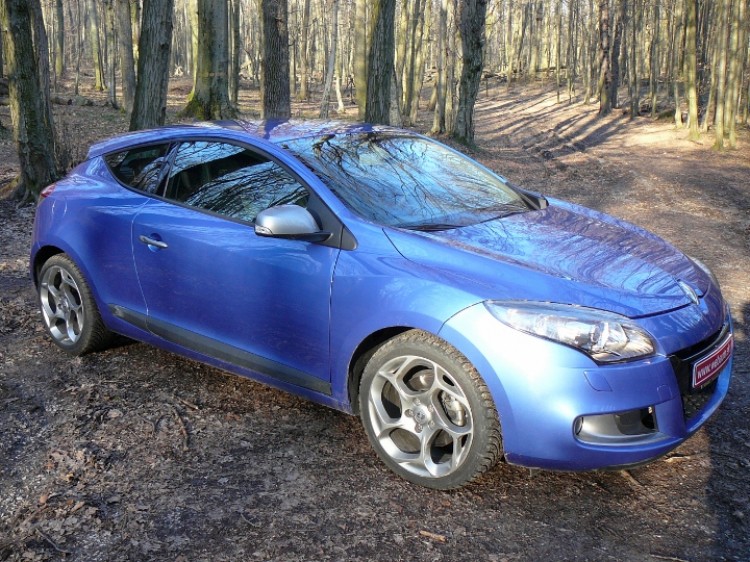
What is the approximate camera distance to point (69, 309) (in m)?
4.97

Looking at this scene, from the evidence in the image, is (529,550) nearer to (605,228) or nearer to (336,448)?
(336,448)

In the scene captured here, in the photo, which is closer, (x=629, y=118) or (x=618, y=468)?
(x=618, y=468)

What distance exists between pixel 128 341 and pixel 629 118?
27573mm

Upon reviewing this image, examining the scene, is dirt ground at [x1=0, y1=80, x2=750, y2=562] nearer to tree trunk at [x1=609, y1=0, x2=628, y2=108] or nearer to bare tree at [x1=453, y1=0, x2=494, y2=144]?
bare tree at [x1=453, y1=0, x2=494, y2=144]

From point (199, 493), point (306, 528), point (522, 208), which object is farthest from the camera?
point (522, 208)

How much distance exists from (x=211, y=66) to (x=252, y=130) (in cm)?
1370

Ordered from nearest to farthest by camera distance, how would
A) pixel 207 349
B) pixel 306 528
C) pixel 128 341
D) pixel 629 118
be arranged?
pixel 306 528 → pixel 207 349 → pixel 128 341 → pixel 629 118

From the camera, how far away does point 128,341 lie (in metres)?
5.09

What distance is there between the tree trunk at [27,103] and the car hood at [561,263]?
7324mm

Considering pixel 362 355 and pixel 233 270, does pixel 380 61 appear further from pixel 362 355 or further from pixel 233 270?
pixel 362 355

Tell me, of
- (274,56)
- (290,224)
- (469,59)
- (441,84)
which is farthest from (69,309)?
(441,84)

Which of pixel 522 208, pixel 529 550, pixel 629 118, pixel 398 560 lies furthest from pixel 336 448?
pixel 629 118

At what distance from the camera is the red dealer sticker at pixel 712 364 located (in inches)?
127

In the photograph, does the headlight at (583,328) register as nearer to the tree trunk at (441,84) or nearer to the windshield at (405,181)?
the windshield at (405,181)
